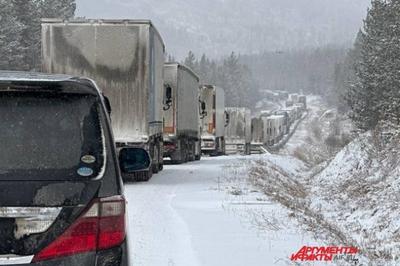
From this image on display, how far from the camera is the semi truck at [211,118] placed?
42.2 metres

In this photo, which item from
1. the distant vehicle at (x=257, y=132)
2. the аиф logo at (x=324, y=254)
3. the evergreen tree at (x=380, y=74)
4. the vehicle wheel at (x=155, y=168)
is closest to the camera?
the аиф logo at (x=324, y=254)

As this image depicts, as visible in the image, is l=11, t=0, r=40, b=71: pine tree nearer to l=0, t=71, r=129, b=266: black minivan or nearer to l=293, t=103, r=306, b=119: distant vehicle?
l=0, t=71, r=129, b=266: black minivan

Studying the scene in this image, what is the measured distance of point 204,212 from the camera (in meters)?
13.1

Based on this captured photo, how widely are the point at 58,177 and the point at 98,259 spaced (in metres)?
0.51

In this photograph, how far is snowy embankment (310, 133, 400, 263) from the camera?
13.0m

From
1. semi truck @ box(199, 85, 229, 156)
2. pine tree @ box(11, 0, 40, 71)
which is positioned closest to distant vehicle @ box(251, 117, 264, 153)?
pine tree @ box(11, 0, 40, 71)

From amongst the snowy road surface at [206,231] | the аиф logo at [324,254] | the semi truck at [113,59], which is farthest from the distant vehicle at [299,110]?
the аиф logo at [324,254]

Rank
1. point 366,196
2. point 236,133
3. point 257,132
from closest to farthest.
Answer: point 366,196 < point 236,133 < point 257,132

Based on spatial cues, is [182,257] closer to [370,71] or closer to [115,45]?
[115,45]

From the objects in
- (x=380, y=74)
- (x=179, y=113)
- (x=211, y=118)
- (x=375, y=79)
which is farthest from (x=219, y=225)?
(x=375, y=79)

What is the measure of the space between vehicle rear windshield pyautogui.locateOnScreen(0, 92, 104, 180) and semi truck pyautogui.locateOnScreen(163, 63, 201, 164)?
21602 mm

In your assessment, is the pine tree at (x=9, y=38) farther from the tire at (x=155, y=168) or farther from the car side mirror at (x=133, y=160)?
the car side mirror at (x=133, y=160)

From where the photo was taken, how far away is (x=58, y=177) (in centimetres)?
397

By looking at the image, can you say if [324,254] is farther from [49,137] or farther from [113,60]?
[113,60]
